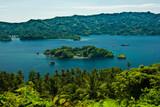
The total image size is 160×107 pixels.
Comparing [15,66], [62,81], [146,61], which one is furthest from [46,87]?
[146,61]

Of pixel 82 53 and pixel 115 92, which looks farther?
pixel 82 53

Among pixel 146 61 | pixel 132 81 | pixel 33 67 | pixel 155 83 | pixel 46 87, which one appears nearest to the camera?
pixel 155 83

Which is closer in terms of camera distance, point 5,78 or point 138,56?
point 5,78

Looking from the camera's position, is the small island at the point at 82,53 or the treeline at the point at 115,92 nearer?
the treeline at the point at 115,92

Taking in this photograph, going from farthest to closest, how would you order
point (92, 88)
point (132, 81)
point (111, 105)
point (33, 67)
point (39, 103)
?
point (33, 67), point (92, 88), point (132, 81), point (39, 103), point (111, 105)

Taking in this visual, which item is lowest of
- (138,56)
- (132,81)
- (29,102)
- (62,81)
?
(138,56)

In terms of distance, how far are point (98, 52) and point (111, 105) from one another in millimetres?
135728

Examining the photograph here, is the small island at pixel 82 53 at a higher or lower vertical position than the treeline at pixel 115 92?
lower

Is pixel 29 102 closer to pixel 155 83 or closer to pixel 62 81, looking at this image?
pixel 155 83

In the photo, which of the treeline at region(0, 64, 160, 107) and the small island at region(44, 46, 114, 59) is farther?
the small island at region(44, 46, 114, 59)

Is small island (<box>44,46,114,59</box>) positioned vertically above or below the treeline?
below

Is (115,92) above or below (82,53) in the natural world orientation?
above

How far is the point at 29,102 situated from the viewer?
7.98 m

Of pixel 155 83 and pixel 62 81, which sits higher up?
pixel 155 83
